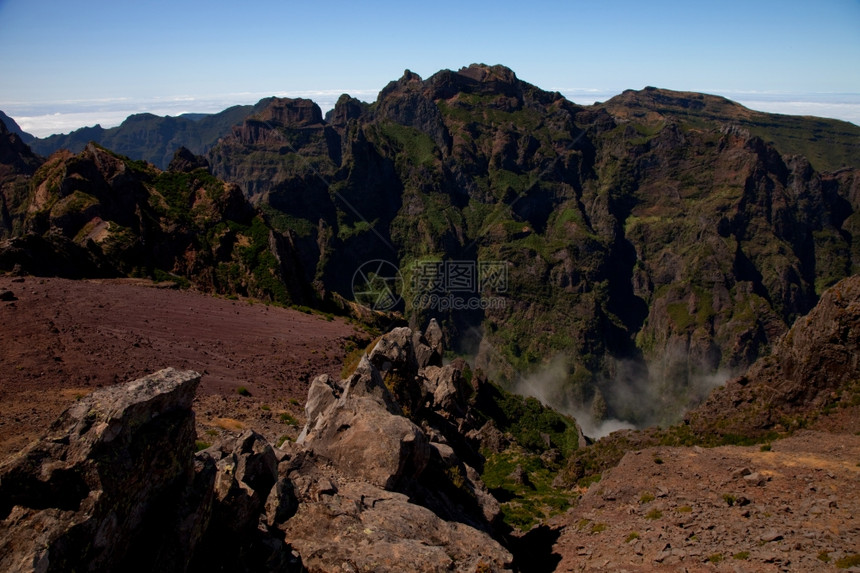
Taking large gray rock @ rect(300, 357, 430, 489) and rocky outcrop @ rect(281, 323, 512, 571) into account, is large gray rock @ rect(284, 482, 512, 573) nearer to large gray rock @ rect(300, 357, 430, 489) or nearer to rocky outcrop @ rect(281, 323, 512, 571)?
rocky outcrop @ rect(281, 323, 512, 571)

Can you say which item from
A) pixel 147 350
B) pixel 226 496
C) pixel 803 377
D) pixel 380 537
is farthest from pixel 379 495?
pixel 803 377

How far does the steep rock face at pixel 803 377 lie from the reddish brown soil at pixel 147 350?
70.6ft

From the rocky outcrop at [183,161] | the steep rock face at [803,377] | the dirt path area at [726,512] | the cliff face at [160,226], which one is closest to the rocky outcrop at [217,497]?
the dirt path area at [726,512]

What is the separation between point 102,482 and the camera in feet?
26.3

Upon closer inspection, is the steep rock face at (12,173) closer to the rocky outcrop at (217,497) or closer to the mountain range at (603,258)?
the mountain range at (603,258)

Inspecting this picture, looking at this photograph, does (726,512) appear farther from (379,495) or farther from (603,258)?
(603,258)

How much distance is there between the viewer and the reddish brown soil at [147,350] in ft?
67.9

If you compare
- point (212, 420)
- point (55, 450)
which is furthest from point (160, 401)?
point (212, 420)

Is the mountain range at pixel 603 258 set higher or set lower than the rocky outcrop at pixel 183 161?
lower

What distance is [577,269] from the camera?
559ft

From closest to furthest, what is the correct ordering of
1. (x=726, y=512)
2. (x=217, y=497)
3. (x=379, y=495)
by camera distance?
1. (x=217, y=497)
2. (x=379, y=495)
3. (x=726, y=512)

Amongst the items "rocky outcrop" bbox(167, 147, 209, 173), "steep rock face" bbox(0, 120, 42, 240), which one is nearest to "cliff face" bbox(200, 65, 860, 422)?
"rocky outcrop" bbox(167, 147, 209, 173)

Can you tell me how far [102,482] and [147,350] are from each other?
20183 millimetres

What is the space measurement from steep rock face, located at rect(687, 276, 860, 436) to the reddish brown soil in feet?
70.6
